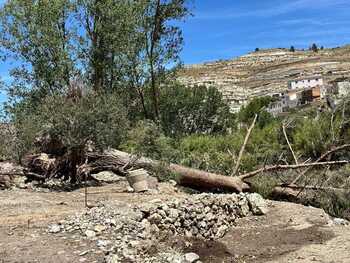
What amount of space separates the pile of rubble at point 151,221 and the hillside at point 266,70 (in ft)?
218

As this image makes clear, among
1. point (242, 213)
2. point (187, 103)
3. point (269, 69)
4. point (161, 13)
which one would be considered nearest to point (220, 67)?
point (269, 69)

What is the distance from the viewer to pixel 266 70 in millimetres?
113312

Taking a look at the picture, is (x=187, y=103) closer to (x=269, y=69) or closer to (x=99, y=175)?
(x=99, y=175)

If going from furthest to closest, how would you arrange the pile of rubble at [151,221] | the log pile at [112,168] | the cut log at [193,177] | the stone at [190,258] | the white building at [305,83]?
the white building at [305,83], the cut log at [193,177], the log pile at [112,168], the pile of rubble at [151,221], the stone at [190,258]

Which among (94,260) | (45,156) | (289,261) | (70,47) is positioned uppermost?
(70,47)

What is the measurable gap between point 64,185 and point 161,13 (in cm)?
858

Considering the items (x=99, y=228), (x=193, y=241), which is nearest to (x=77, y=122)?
(x=193, y=241)

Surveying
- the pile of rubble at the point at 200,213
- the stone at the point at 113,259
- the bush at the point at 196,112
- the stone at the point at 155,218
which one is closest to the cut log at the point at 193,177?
the pile of rubble at the point at 200,213

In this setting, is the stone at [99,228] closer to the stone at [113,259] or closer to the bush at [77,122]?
the stone at [113,259]

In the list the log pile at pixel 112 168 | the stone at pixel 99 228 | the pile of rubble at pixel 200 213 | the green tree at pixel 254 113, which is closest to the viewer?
the stone at pixel 99 228

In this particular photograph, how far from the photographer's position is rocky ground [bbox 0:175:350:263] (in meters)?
7.27

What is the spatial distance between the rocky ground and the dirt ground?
13 mm

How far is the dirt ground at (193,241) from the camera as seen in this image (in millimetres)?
7098

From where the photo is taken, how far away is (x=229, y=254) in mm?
8594
